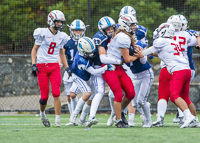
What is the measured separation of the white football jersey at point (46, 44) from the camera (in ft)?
21.8

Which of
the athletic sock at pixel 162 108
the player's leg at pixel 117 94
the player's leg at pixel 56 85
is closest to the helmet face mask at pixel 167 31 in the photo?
the player's leg at pixel 117 94

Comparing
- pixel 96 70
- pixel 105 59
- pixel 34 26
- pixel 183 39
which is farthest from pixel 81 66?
pixel 34 26

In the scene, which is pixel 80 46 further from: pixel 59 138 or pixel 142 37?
pixel 59 138

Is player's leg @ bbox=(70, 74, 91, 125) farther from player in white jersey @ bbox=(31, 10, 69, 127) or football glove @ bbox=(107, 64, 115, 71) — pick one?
football glove @ bbox=(107, 64, 115, 71)

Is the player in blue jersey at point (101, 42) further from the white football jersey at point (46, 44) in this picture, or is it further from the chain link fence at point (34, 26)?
the chain link fence at point (34, 26)

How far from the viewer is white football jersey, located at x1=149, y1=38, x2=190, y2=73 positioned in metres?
A: 5.92

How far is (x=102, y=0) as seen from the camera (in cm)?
1098

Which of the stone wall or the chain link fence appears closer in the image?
the chain link fence

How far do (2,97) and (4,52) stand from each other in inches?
47.4

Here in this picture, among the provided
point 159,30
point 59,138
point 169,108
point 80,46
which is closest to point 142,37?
point 159,30

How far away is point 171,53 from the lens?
5.94m

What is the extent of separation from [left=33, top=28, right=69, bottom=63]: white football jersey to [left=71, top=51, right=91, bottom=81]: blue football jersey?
371mm

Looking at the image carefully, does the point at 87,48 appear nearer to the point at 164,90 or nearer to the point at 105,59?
the point at 105,59

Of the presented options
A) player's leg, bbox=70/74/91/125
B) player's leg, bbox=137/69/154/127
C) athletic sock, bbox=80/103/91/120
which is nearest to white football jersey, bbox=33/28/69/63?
player's leg, bbox=70/74/91/125
